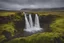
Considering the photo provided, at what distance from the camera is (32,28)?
2795 mm

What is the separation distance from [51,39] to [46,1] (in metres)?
0.62

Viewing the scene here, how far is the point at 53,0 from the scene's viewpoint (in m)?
2.82

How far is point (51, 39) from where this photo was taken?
2783mm

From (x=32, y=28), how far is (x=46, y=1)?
496 millimetres

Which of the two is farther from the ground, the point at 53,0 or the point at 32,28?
the point at 53,0

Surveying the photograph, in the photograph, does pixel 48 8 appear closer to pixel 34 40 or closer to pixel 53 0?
pixel 53 0

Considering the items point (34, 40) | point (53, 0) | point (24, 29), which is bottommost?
point (34, 40)

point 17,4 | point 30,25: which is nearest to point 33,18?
point 30,25

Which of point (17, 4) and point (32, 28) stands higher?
point (17, 4)

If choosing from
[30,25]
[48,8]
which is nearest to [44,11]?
[48,8]

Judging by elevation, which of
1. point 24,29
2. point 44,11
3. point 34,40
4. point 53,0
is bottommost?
point 34,40

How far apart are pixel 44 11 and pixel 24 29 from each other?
44cm

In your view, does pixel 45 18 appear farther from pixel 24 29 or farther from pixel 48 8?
pixel 24 29

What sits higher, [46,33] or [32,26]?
[32,26]
